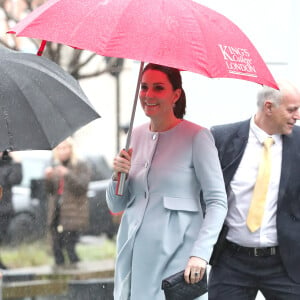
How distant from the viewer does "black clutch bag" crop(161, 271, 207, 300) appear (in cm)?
476

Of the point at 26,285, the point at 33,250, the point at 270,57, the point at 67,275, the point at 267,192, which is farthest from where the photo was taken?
the point at 33,250

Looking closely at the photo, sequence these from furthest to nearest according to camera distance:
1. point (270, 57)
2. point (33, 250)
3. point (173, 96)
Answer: point (33, 250) → point (270, 57) → point (173, 96)

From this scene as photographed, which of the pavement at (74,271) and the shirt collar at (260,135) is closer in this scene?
the shirt collar at (260,135)

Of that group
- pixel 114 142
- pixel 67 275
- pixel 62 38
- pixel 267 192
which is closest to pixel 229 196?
pixel 267 192

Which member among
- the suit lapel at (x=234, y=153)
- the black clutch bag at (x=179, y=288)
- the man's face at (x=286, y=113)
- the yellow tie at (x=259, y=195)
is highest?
the man's face at (x=286, y=113)

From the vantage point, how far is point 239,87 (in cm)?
810

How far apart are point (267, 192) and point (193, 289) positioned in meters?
0.86

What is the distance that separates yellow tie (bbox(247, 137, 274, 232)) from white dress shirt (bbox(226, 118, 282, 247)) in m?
0.02

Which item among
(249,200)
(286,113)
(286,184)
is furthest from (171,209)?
(286,113)

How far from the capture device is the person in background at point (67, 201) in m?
11.8

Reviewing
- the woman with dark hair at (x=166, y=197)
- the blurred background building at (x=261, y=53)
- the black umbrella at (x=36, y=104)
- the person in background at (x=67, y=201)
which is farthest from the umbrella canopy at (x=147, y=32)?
the person in background at (x=67, y=201)

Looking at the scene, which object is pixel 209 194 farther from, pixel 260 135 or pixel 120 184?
pixel 260 135

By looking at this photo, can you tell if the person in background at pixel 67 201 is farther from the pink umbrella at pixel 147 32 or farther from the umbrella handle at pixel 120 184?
the pink umbrella at pixel 147 32

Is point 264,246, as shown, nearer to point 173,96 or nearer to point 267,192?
point 267,192
